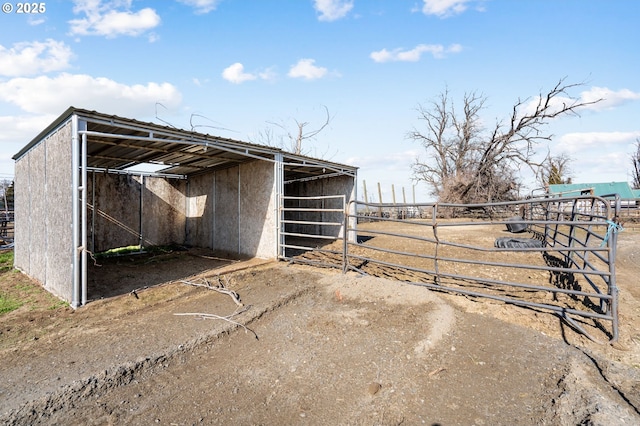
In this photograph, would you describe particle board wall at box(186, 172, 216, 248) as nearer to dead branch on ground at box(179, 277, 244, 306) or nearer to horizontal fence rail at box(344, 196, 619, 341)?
dead branch on ground at box(179, 277, 244, 306)

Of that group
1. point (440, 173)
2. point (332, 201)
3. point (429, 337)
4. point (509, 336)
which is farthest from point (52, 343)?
point (440, 173)

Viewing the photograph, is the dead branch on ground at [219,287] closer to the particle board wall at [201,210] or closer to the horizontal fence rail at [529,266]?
the horizontal fence rail at [529,266]

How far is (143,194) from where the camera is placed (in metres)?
10.4

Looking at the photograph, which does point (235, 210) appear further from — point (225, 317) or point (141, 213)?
point (225, 317)

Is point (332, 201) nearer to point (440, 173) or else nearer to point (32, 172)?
point (32, 172)

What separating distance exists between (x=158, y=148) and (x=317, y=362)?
6158 mm

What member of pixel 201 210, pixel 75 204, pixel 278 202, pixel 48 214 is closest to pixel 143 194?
pixel 201 210

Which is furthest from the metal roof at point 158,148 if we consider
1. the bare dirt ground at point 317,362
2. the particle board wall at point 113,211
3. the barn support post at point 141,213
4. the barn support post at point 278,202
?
the bare dirt ground at point 317,362

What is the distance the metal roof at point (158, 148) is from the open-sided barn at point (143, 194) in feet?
0.08

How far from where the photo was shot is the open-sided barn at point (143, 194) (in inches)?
189

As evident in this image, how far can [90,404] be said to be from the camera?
7.97 ft

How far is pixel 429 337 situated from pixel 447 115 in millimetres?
26585

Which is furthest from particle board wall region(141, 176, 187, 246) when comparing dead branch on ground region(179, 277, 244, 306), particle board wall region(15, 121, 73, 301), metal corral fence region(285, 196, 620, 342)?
dead branch on ground region(179, 277, 244, 306)

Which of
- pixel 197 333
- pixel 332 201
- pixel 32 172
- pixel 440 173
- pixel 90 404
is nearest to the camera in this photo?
pixel 90 404
